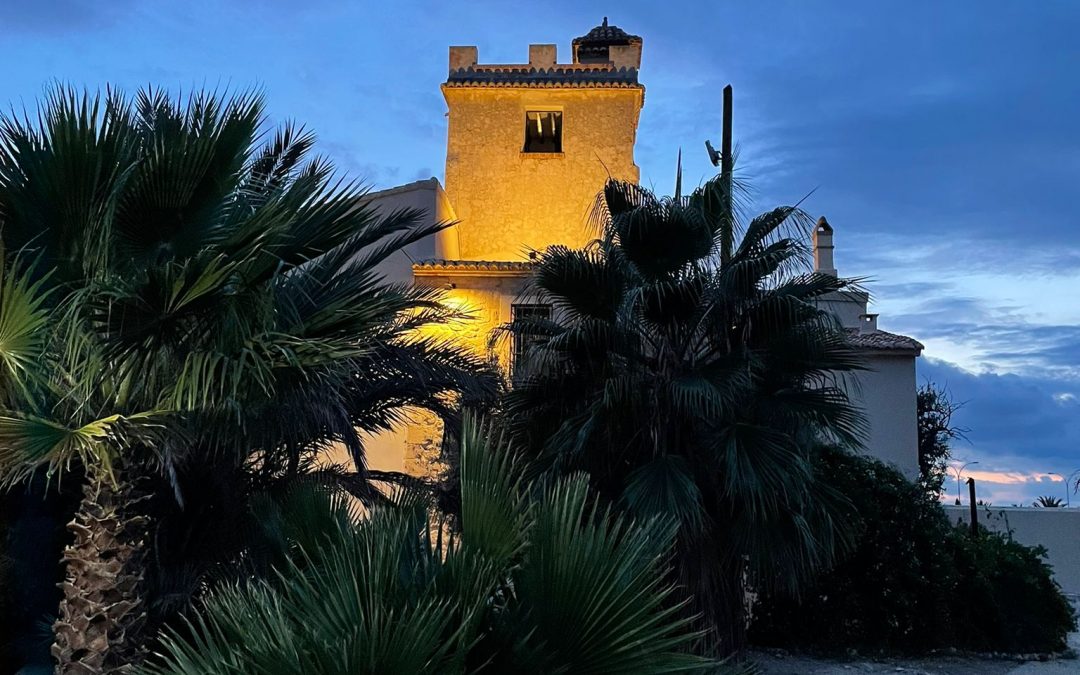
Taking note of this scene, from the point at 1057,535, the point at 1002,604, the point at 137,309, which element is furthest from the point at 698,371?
the point at 1057,535

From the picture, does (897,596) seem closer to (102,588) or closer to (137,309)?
(102,588)

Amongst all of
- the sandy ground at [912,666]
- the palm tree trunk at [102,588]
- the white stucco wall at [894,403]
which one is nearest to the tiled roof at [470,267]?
the white stucco wall at [894,403]

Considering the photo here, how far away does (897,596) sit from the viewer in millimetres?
14547

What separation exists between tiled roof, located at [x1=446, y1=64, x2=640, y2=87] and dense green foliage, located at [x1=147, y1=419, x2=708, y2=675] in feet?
64.1

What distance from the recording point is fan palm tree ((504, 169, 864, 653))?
10219 millimetres

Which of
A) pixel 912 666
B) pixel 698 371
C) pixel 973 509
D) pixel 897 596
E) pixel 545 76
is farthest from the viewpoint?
pixel 545 76

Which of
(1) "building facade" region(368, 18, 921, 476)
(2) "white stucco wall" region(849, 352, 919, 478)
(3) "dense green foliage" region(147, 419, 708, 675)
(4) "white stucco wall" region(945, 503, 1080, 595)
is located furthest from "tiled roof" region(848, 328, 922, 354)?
(3) "dense green foliage" region(147, 419, 708, 675)

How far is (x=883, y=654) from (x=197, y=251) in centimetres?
1181

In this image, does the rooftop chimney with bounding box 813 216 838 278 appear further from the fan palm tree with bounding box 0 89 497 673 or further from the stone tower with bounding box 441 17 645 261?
the fan palm tree with bounding box 0 89 497 673

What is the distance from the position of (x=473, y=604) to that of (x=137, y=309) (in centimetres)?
333

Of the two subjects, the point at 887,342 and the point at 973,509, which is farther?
the point at 887,342

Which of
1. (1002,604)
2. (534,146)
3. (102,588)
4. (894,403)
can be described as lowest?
(1002,604)

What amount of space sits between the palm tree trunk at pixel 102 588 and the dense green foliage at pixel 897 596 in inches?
391

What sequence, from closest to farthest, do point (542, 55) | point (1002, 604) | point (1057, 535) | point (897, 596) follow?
1. point (897, 596)
2. point (1002, 604)
3. point (1057, 535)
4. point (542, 55)
